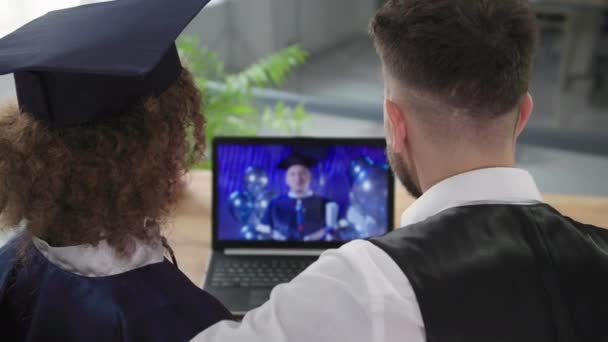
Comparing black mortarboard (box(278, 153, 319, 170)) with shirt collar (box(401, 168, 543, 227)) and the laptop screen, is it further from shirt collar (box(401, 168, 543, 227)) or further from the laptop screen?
shirt collar (box(401, 168, 543, 227))

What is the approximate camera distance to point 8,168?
3.42 ft

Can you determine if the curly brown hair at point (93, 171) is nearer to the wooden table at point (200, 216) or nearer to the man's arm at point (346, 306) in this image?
the man's arm at point (346, 306)

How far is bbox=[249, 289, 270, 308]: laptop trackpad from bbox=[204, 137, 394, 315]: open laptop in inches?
4.7

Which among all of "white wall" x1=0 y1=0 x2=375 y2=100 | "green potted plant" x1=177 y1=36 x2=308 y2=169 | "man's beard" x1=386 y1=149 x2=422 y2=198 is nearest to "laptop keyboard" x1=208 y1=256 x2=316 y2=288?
"man's beard" x1=386 y1=149 x2=422 y2=198

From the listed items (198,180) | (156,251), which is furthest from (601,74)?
(156,251)

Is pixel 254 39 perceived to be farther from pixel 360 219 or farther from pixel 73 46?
pixel 73 46

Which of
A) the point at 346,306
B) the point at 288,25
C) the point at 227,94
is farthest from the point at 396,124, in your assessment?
the point at 288,25

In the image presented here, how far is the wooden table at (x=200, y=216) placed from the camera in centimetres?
177

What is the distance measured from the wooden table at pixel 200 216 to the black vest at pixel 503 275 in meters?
0.80

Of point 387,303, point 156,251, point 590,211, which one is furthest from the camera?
point 590,211

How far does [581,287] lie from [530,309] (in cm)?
9

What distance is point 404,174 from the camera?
50.4 inches

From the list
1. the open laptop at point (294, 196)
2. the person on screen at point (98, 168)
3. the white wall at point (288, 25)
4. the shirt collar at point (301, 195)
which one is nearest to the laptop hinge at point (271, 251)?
the open laptop at point (294, 196)

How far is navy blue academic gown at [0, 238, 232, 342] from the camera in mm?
1060
